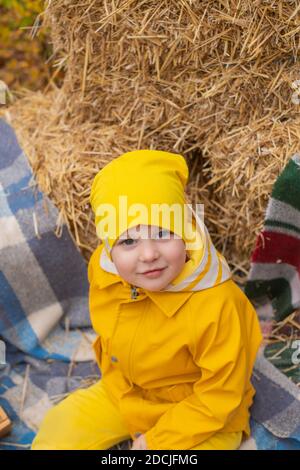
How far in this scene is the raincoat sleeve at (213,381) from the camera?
1877 millimetres

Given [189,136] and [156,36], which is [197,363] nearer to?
[189,136]

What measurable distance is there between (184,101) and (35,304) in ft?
3.08

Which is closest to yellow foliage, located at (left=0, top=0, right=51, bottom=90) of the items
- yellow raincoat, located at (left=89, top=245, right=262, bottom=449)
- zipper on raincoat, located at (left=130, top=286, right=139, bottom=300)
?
yellow raincoat, located at (left=89, top=245, right=262, bottom=449)

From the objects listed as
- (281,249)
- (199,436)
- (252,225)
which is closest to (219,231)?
(252,225)

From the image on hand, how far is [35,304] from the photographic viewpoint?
251 cm

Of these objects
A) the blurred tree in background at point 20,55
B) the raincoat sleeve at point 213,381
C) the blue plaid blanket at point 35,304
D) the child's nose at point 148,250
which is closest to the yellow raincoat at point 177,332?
the raincoat sleeve at point 213,381

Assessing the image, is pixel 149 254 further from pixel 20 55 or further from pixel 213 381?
pixel 20 55

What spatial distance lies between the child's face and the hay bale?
58 centimetres

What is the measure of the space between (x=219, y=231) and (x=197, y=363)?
74 centimetres

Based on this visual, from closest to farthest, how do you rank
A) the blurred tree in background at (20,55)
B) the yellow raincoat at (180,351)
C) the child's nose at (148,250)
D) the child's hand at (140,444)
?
the child's nose at (148,250) < the yellow raincoat at (180,351) < the child's hand at (140,444) < the blurred tree in background at (20,55)

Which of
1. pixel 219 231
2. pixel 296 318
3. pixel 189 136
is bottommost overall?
pixel 296 318

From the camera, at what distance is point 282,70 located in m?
2.15

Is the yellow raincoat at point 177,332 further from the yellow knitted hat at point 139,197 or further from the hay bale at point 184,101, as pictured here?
the hay bale at point 184,101

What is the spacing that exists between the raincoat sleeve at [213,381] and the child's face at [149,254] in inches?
7.5
